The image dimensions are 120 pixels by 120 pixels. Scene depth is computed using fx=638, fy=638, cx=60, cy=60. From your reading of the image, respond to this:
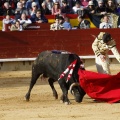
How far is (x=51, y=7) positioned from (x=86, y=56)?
4.96 feet

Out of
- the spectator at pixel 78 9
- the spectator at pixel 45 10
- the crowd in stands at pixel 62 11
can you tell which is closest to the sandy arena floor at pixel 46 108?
the crowd in stands at pixel 62 11

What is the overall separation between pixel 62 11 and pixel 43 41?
36.5 inches

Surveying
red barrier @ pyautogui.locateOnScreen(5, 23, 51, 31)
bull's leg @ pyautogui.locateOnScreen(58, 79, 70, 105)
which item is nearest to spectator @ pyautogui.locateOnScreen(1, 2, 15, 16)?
red barrier @ pyautogui.locateOnScreen(5, 23, 51, 31)

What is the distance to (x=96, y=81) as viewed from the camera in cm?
951

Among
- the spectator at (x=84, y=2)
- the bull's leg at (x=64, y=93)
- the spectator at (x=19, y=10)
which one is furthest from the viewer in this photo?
the spectator at (x=84, y=2)

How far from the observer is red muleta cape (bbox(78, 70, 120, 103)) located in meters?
9.35

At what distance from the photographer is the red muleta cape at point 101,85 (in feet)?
30.7

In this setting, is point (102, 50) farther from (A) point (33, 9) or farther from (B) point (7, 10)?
(B) point (7, 10)

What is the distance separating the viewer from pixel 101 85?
9.52 meters

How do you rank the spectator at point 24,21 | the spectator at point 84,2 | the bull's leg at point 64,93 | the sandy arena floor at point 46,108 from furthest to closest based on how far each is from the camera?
the spectator at point 84,2 → the spectator at point 24,21 → the bull's leg at point 64,93 → the sandy arena floor at point 46,108

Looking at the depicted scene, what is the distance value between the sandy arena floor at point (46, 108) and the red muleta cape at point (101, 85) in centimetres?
15

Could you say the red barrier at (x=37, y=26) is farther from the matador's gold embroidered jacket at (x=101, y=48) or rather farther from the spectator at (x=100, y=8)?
the matador's gold embroidered jacket at (x=101, y=48)

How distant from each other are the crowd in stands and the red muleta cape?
543 cm

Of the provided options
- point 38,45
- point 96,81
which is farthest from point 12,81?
point 96,81
